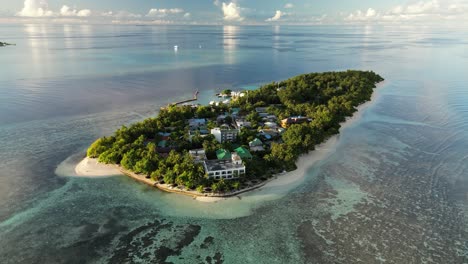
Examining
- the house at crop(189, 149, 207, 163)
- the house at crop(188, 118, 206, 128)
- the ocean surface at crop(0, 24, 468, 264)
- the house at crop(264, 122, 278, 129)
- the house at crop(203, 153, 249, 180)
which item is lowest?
the ocean surface at crop(0, 24, 468, 264)

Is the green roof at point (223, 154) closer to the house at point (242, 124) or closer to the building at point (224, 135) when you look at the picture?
the building at point (224, 135)

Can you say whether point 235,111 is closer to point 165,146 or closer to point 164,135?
point 164,135

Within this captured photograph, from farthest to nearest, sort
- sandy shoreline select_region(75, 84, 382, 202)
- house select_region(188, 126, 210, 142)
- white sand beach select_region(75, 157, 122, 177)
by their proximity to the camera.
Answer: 1. house select_region(188, 126, 210, 142)
2. white sand beach select_region(75, 157, 122, 177)
3. sandy shoreline select_region(75, 84, 382, 202)

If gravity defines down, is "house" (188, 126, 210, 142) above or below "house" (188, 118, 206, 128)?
below

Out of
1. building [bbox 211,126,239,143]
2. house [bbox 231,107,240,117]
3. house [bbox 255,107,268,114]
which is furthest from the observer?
house [bbox 255,107,268,114]

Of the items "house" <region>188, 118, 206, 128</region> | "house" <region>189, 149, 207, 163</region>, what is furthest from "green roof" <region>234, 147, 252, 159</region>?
"house" <region>188, 118, 206, 128</region>

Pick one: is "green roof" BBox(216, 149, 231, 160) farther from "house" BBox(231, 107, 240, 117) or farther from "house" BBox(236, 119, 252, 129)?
"house" BBox(231, 107, 240, 117)

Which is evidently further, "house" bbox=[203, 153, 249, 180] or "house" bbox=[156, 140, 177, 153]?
"house" bbox=[156, 140, 177, 153]
